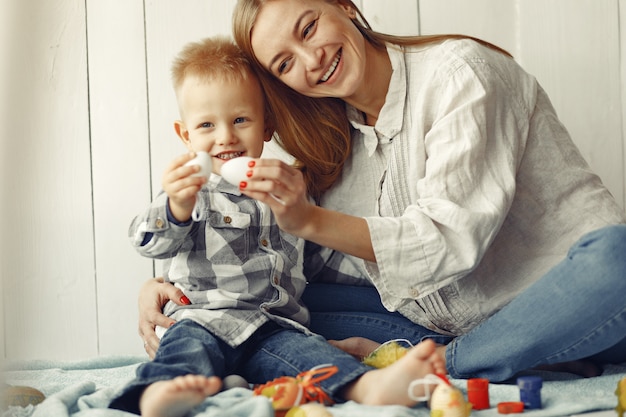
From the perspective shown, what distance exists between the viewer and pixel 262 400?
752 mm

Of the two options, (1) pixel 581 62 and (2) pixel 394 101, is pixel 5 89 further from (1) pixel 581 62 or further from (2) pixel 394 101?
(1) pixel 581 62

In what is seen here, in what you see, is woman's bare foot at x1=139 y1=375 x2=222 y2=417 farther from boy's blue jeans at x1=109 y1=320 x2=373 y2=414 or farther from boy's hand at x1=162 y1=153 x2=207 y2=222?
boy's hand at x1=162 y1=153 x2=207 y2=222

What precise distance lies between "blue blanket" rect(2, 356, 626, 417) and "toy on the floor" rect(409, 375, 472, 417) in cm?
2

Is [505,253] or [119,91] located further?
[119,91]

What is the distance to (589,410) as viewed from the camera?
773 millimetres

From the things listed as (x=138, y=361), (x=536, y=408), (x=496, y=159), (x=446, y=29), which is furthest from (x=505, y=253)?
(x=138, y=361)

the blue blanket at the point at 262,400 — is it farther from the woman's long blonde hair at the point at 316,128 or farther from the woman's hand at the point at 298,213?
the woman's long blonde hair at the point at 316,128

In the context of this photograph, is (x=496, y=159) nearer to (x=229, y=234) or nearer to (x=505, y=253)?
(x=505, y=253)

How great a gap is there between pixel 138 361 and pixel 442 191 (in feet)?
1.84

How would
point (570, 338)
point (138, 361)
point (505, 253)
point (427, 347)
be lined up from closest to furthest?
point (427, 347) → point (570, 338) → point (505, 253) → point (138, 361)

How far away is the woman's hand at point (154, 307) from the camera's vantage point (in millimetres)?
1051

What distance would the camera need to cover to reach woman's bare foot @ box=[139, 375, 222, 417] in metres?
0.74

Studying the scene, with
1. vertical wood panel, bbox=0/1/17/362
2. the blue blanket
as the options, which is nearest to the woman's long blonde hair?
the blue blanket

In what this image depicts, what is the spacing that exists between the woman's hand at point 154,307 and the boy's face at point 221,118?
0.18m
